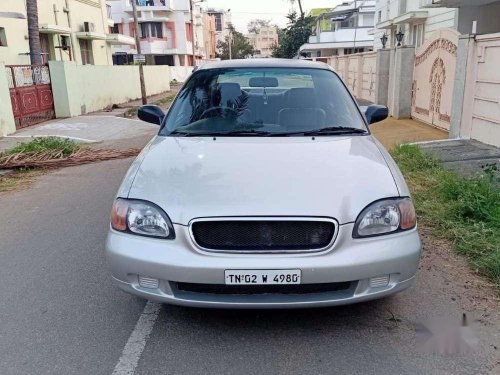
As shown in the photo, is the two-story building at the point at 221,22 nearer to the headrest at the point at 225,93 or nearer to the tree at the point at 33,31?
the tree at the point at 33,31

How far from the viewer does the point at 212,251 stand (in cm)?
268

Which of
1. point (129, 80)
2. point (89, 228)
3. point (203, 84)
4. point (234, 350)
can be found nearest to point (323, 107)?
point (203, 84)

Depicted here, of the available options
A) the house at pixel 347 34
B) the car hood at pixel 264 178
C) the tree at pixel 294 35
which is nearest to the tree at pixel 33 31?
the car hood at pixel 264 178

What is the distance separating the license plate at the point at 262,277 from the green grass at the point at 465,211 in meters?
1.94

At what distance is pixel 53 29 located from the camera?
21.9 m

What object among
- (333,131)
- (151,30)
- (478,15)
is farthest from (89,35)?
(151,30)

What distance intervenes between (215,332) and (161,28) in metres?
53.0

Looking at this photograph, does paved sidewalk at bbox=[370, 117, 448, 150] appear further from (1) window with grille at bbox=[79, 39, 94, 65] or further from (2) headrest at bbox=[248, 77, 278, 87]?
(1) window with grille at bbox=[79, 39, 94, 65]

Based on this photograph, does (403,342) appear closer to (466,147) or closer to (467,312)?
(467,312)

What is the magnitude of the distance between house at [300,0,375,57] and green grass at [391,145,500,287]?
4054 cm

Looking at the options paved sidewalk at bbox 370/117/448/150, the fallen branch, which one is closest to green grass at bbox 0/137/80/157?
the fallen branch

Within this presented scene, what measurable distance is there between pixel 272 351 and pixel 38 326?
1598 millimetres

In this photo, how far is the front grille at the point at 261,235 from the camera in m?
2.66

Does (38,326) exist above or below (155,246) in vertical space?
below
